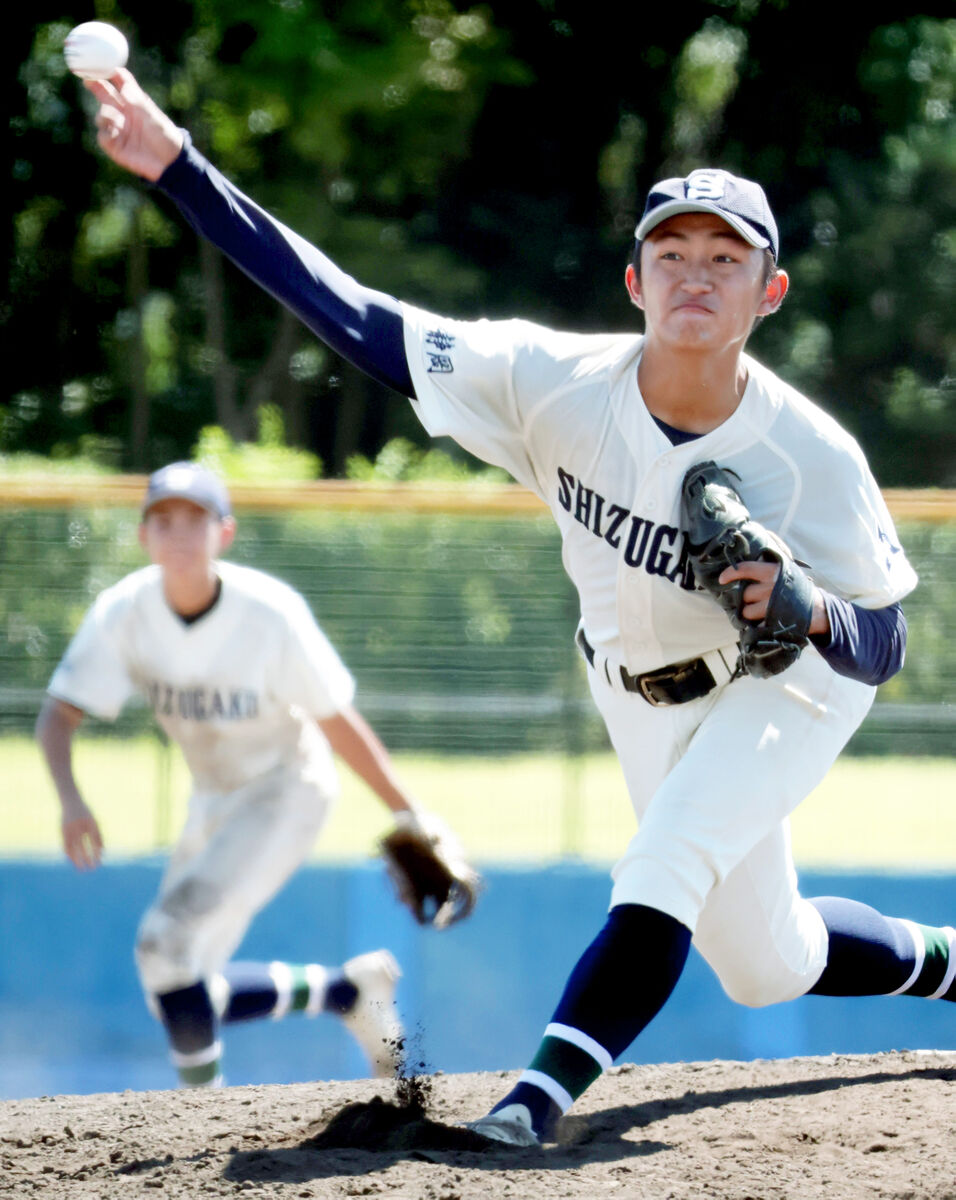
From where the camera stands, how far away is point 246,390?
1936 centimetres

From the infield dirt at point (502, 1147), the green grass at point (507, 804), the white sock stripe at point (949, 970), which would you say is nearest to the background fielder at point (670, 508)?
the infield dirt at point (502, 1147)

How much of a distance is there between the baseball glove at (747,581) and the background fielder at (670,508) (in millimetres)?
38

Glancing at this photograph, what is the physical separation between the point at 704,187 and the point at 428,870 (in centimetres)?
273

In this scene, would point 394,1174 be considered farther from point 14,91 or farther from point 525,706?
point 14,91

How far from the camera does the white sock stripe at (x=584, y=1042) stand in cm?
302

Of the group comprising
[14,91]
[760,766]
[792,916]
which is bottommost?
[792,916]

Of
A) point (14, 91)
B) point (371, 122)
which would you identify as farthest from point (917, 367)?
point (14, 91)

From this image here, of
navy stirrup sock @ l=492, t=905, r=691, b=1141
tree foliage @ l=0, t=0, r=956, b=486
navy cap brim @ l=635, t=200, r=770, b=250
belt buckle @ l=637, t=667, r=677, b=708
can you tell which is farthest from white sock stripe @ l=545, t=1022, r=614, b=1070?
tree foliage @ l=0, t=0, r=956, b=486

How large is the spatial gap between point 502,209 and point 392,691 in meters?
13.7

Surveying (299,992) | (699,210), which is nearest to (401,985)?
(299,992)

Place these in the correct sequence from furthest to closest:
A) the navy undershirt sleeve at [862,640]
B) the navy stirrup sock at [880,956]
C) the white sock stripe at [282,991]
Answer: the white sock stripe at [282,991]
the navy stirrup sock at [880,956]
the navy undershirt sleeve at [862,640]

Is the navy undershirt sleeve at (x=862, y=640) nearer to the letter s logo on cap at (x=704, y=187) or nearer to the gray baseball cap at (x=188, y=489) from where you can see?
the letter s logo on cap at (x=704, y=187)

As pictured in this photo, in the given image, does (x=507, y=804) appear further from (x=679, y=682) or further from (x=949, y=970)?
(x=679, y=682)

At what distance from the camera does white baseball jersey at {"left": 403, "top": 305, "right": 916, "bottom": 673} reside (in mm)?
3270
